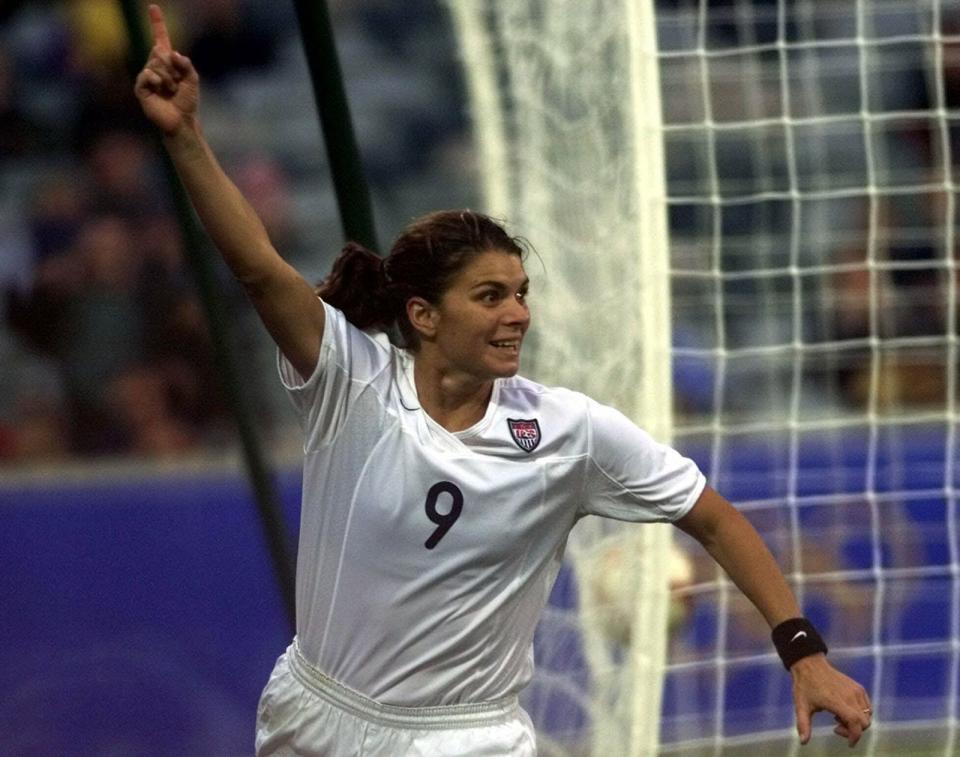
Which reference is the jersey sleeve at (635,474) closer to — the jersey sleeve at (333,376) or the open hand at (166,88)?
the jersey sleeve at (333,376)

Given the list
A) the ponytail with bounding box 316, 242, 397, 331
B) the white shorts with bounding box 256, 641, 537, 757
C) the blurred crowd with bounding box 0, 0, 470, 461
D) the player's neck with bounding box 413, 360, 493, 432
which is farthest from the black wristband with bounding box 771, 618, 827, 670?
the blurred crowd with bounding box 0, 0, 470, 461

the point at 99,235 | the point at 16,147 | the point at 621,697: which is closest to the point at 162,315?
the point at 99,235

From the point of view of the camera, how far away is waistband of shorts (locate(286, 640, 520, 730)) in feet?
9.21

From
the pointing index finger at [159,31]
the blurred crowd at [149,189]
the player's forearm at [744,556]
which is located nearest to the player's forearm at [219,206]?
the pointing index finger at [159,31]

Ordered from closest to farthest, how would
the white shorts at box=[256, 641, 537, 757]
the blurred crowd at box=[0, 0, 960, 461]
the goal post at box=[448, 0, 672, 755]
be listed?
the white shorts at box=[256, 641, 537, 757]
the goal post at box=[448, 0, 672, 755]
the blurred crowd at box=[0, 0, 960, 461]

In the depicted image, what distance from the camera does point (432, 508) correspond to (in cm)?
275

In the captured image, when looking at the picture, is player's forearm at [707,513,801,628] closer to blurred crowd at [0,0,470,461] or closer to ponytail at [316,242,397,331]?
ponytail at [316,242,397,331]

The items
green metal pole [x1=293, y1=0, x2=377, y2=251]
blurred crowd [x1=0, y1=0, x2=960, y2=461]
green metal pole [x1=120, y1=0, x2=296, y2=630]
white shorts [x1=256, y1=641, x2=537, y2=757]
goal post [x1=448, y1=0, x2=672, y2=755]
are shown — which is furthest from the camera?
blurred crowd [x1=0, y1=0, x2=960, y2=461]

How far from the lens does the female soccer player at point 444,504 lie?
108 inches

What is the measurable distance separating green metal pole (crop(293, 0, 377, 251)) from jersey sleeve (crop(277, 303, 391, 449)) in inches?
25.0

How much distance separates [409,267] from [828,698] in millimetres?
931

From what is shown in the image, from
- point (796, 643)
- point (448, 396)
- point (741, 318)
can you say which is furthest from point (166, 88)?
point (741, 318)

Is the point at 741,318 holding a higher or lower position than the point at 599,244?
lower

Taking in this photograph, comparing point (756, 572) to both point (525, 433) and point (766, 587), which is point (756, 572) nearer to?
point (766, 587)
